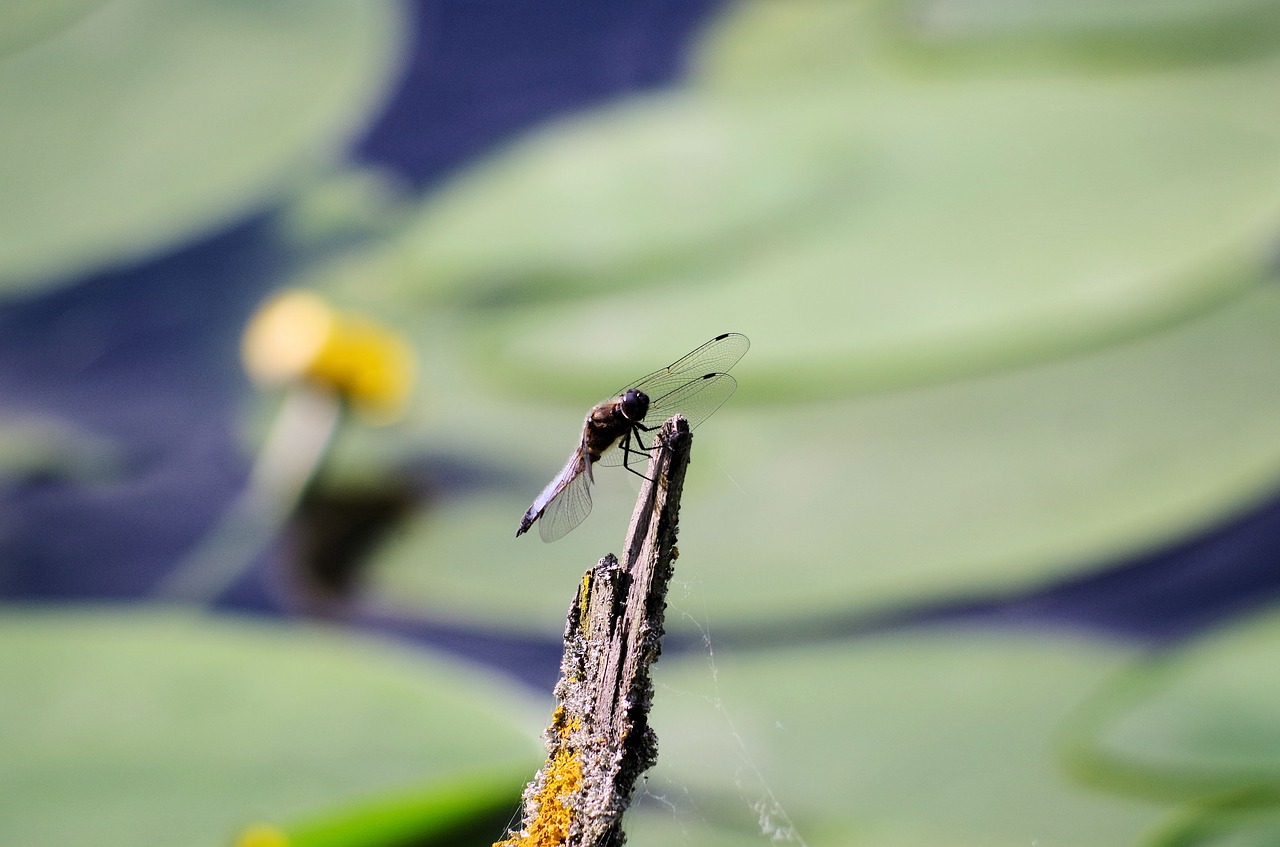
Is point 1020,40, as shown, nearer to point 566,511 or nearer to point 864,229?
point 864,229

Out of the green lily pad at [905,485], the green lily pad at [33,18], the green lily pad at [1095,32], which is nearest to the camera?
the green lily pad at [905,485]

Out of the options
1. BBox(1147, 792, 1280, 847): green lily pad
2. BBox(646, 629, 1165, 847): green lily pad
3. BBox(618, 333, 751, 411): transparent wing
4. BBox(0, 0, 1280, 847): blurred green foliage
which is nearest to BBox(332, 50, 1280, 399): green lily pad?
BBox(0, 0, 1280, 847): blurred green foliage

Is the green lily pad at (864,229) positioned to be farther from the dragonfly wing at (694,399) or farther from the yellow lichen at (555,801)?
the yellow lichen at (555,801)

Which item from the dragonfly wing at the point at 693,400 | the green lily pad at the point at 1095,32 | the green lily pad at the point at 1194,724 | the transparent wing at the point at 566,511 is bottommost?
the green lily pad at the point at 1194,724

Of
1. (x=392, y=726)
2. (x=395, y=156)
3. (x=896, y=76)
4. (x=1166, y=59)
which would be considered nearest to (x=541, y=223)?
(x=395, y=156)

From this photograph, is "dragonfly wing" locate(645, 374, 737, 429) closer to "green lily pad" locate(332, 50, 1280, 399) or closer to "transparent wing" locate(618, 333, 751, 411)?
"transparent wing" locate(618, 333, 751, 411)

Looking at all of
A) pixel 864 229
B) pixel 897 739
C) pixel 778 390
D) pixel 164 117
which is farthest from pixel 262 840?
pixel 164 117

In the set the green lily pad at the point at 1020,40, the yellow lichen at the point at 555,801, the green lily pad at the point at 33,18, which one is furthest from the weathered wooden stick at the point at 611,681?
the green lily pad at the point at 33,18
